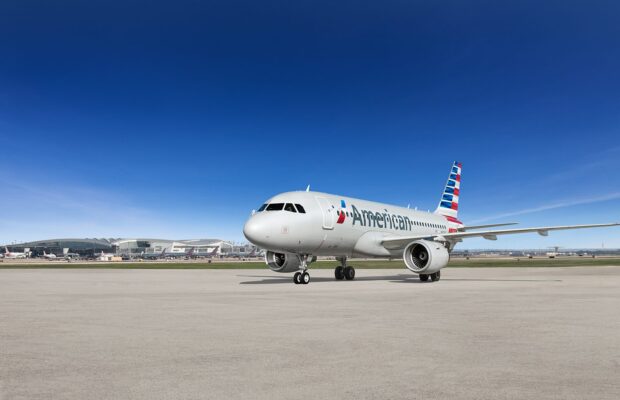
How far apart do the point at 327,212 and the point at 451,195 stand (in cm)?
2069

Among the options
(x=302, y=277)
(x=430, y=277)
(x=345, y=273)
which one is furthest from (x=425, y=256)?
(x=302, y=277)

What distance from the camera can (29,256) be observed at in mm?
164625

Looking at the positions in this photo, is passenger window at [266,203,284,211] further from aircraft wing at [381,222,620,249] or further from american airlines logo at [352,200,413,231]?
aircraft wing at [381,222,620,249]

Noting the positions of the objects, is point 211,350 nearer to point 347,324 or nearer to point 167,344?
point 167,344

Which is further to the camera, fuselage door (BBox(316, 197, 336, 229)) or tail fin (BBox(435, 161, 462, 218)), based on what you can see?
tail fin (BBox(435, 161, 462, 218))

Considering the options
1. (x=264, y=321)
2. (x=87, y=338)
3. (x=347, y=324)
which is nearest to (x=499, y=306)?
(x=347, y=324)

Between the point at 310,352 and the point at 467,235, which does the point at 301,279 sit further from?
the point at 310,352

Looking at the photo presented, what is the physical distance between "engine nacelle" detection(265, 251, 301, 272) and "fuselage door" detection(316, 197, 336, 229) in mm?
2284

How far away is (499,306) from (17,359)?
446 inches

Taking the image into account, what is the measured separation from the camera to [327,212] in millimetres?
25812

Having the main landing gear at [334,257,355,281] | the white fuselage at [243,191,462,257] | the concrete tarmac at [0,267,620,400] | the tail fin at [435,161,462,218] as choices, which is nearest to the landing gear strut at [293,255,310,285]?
the white fuselage at [243,191,462,257]

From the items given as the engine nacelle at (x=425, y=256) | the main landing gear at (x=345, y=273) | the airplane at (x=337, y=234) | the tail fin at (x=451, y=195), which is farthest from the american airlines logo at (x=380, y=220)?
the tail fin at (x=451, y=195)

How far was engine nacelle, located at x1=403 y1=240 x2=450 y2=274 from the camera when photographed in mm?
25359

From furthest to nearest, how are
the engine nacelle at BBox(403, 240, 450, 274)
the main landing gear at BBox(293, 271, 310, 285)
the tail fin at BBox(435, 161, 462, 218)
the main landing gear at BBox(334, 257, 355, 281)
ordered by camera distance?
the tail fin at BBox(435, 161, 462, 218) → the main landing gear at BBox(334, 257, 355, 281) → the engine nacelle at BBox(403, 240, 450, 274) → the main landing gear at BBox(293, 271, 310, 285)
